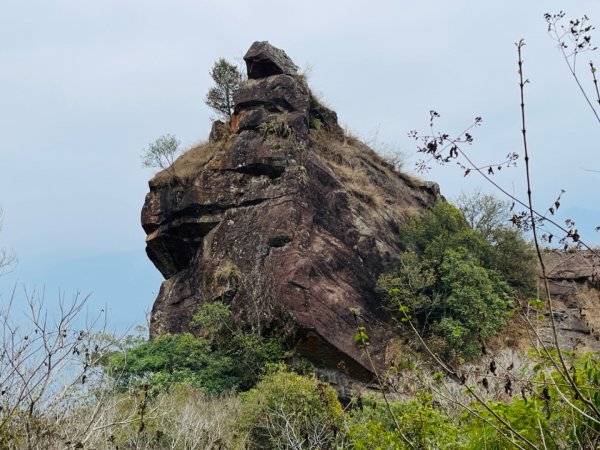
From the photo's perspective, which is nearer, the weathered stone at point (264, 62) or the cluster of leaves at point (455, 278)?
the cluster of leaves at point (455, 278)

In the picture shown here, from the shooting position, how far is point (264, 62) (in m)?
24.6

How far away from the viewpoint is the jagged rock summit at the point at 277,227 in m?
18.3

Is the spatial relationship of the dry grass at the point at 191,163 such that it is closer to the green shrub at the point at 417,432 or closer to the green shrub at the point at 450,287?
the green shrub at the point at 450,287

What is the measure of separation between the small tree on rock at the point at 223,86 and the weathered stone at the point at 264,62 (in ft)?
7.99

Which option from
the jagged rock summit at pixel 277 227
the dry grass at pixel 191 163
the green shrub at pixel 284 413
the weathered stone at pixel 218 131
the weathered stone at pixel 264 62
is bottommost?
the green shrub at pixel 284 413

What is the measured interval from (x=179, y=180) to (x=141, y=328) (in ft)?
19.8

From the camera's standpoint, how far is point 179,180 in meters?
22.8

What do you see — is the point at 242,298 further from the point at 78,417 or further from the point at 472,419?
the point at 472,419

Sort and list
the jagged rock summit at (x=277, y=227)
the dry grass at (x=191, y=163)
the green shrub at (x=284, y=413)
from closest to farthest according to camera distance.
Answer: the green shrub at (x=284, y=413), the jagged rock summit at (x=277, y=227), the dry grass at (x=191, y=163)

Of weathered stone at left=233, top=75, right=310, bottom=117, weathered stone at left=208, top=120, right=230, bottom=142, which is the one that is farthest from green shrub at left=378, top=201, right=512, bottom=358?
weathered stone at left=208, top=120, right=230, bottom=142

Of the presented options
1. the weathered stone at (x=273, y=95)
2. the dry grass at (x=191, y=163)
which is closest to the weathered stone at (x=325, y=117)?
the weathered stone at (x=273, y=95)

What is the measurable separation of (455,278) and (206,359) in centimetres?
896

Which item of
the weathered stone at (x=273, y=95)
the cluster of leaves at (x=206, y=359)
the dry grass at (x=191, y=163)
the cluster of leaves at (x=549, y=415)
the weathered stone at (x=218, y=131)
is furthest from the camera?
the weathered stone at (x=218, y=131)

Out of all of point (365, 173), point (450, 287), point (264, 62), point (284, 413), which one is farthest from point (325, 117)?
point (284, 413)
